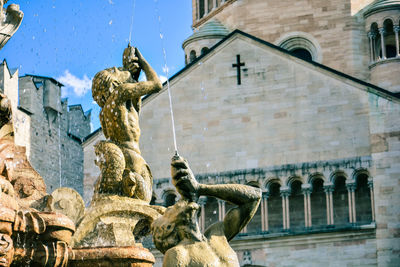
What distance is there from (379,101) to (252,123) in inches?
155

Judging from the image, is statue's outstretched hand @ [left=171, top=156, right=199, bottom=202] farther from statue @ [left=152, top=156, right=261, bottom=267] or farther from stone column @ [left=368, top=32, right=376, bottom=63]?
stone column @ [left=368, top=32, right=376, bottom=63]

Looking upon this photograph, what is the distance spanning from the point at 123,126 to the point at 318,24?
28.4m

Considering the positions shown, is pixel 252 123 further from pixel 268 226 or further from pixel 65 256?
pixel 65 256

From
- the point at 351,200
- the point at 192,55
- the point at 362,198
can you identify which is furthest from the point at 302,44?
the point at 351,200

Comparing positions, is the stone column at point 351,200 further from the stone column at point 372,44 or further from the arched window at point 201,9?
the arched window at point 201,9

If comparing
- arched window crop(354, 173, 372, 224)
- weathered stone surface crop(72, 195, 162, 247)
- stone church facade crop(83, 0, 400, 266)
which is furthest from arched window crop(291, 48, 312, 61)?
weathered stone surface crop(72, 195, 162, 247)

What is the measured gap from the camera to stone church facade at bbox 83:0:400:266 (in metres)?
31.4

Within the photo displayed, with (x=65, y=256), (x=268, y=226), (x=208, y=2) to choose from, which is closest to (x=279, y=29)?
(x=208, y=2)

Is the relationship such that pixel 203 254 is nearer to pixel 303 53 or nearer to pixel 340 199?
pixel 340 199

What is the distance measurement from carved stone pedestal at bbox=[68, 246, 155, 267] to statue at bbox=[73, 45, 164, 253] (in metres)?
0.58

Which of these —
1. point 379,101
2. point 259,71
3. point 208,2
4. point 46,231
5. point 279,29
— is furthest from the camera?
point 208,2

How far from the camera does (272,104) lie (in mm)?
33594

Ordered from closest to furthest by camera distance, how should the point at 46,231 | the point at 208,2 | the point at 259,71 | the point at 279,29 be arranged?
the point at 46,231, the point at 259,71, the point at 279,29, the point at 208,2

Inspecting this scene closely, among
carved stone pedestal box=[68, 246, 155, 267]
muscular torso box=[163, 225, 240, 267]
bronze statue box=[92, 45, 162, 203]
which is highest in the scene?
bronze statue box=[92, 45, 162, 203]
